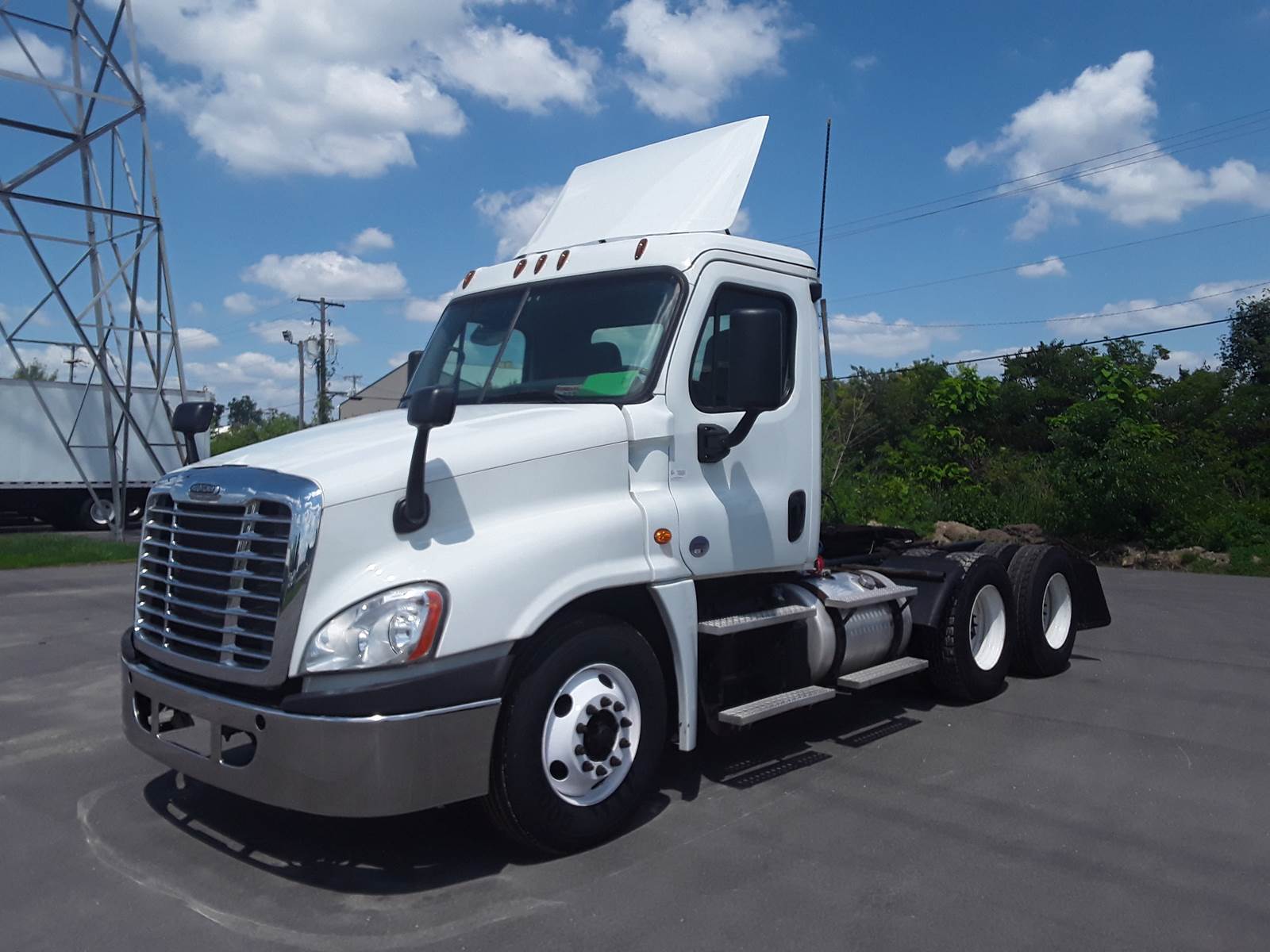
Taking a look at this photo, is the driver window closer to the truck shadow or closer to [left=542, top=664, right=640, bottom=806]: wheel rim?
[left=542, top=664, right=640, bottom=806]: wheel rim

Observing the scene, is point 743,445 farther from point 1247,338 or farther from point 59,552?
point 1247,338

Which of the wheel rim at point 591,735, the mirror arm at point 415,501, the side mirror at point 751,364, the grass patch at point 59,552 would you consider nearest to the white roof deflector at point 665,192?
the side mirror at point 751,364

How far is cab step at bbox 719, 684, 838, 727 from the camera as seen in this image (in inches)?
208

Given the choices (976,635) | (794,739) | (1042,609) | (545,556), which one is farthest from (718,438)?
(1042,609)

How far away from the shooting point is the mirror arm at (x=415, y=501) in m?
4.24

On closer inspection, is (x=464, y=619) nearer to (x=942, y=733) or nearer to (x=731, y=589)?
(x=731, y=589)

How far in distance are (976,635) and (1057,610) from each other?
1.31 metres

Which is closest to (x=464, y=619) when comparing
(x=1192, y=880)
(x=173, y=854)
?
(x=173, y=854)

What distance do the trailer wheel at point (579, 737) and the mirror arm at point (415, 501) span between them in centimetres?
73

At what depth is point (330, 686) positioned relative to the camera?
13.3 ft

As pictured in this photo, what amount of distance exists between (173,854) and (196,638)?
3.37ft

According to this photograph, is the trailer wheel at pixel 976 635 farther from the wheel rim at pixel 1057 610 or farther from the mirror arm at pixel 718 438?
the mirror arm at pixel 718 438

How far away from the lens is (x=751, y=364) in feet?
16.8

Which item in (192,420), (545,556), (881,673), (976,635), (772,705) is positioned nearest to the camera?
(545,556)
